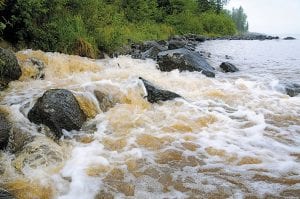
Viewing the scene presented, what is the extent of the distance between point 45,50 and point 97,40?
336cm

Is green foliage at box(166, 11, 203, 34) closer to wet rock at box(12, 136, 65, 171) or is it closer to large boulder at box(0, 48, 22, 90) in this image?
large boulder at box(0, 48, 22, 90)

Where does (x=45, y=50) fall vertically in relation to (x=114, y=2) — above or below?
below

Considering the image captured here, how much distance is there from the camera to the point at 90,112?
25.9ft

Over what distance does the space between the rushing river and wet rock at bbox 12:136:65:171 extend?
0.02 meters

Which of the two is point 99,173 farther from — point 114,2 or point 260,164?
point 114,2

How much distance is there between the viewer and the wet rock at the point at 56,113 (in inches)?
271

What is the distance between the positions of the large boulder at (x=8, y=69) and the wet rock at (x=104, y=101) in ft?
8.17

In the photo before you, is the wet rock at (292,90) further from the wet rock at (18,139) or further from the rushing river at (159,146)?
the wet rock at (18,139)

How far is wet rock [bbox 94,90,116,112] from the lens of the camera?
8461 millimetres

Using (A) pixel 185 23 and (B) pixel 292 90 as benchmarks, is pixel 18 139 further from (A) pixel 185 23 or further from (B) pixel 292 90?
(A) pixel 185 23

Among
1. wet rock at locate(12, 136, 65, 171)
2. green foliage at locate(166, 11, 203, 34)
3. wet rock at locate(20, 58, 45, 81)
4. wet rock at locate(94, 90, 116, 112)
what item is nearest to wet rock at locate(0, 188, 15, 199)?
wet rock at locate(12, 136, 65, 171)

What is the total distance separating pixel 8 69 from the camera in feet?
31.5

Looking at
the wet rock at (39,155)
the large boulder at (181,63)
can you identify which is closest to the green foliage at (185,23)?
the large boulder at (181,63)

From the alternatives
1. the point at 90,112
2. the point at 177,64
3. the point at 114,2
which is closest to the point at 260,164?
the point at 90,112
